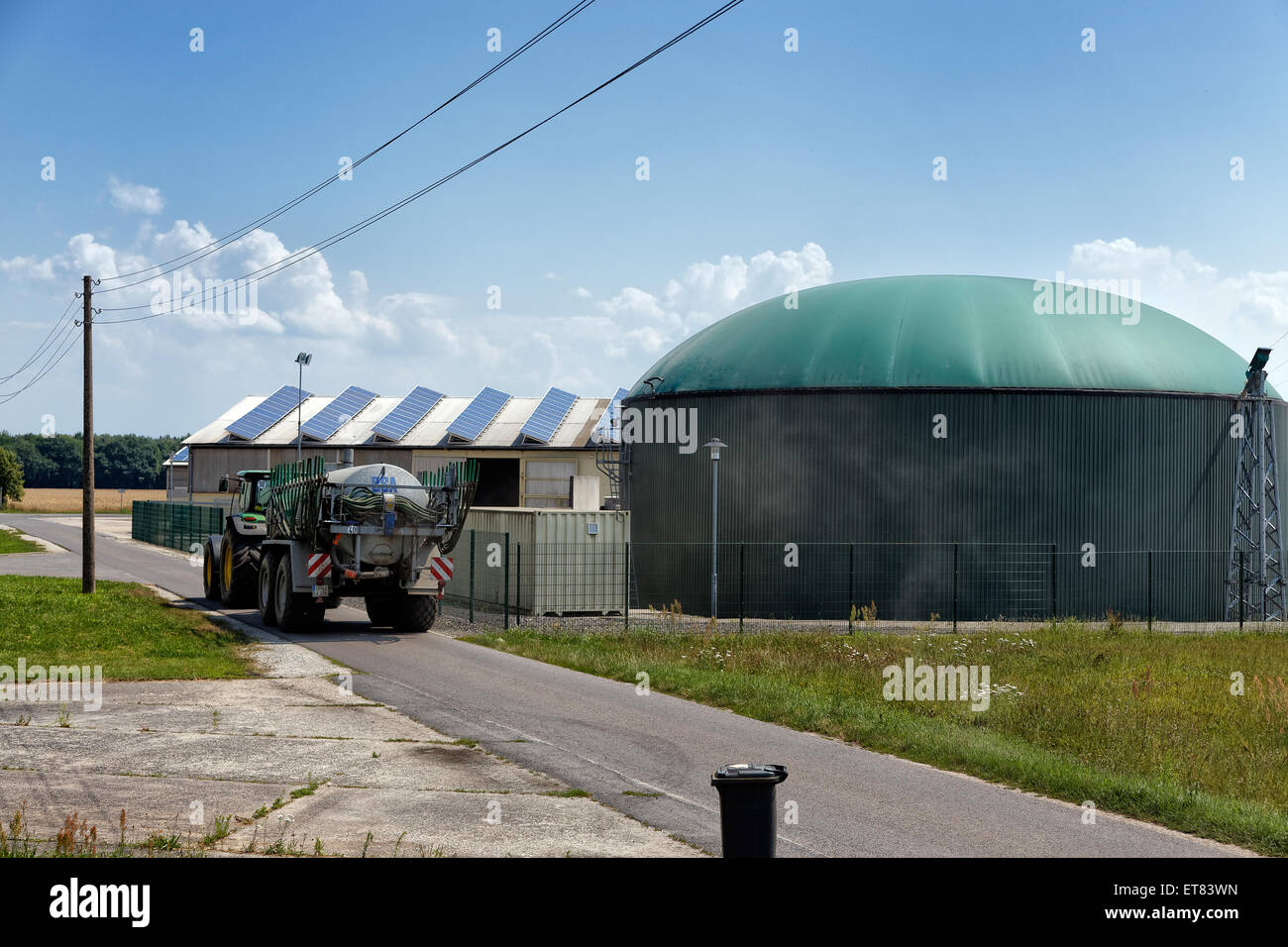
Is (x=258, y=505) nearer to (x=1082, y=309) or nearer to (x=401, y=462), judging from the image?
(x=1082, y=309)

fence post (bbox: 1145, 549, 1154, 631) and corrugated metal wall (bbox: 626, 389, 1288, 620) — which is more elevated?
corrugated metal wall (bbox: 626, 389, 1288, 620)

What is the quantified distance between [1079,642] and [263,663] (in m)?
14.3

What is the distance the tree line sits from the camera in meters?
166

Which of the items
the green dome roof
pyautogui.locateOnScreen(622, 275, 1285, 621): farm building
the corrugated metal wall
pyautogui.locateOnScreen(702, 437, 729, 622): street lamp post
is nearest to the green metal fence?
pyautogui.locateOnScreen(702, 437, 729, 622): street lamp post

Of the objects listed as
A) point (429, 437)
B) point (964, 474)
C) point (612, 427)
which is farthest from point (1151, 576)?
point (429, 437)

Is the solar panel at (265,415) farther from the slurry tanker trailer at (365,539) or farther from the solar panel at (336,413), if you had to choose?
the slurry tanker trailer at (365,539)

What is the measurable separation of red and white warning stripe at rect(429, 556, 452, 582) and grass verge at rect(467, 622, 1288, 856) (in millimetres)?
1497

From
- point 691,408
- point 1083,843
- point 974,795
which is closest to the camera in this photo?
point 1083,843

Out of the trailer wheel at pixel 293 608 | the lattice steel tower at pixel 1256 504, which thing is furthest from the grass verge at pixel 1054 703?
the lattice steel tower at pixel 1256 504

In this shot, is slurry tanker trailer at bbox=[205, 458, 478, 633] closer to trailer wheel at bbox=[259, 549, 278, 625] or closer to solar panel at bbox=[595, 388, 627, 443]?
trailer wheel at bbox=[259, 549, 278, 625]

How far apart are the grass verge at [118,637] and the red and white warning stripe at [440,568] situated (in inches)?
135

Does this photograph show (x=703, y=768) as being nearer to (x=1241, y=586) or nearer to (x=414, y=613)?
(x=414, y=613)

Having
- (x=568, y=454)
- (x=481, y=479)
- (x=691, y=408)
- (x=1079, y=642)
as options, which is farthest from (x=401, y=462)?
(x=1079, y=642)

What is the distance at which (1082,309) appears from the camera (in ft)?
103
